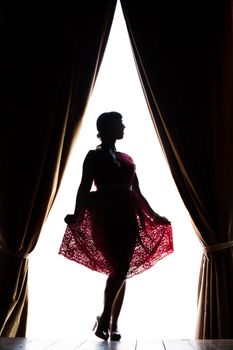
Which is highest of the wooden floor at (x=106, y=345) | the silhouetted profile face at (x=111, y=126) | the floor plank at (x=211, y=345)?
the silhouetted profile face at (x=111, y=126)

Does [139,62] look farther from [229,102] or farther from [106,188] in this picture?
[106,188]

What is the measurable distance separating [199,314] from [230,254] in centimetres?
36

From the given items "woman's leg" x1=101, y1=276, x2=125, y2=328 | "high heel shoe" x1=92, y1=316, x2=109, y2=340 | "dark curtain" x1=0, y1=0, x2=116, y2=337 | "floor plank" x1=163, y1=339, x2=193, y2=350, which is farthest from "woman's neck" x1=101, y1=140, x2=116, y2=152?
"floor plank" x1=163, y1=339, x2=193, y2=350

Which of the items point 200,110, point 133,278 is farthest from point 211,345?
point 200,110

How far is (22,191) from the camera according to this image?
2336 mm

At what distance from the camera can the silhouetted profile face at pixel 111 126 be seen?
6.77ft

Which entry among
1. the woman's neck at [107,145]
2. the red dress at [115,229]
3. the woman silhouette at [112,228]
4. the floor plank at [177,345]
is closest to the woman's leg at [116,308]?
the woman silhouette at [112,228]

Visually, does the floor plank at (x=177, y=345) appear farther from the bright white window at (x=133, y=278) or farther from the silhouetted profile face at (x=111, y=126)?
the silhouetted profile face at (x=111, y=126)

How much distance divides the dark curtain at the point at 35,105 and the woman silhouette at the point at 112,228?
40 cm

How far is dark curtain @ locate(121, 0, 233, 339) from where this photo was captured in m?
2.19

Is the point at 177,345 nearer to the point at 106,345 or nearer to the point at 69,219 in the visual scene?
the point at 106,345

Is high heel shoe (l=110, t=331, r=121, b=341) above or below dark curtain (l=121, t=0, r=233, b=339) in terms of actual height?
below

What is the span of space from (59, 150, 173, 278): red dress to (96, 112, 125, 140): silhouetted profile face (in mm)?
106

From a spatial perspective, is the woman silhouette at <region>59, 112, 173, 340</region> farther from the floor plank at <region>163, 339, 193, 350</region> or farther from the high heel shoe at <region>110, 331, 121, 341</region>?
the floor plank at <region>163, 339, 193, 350</region>
